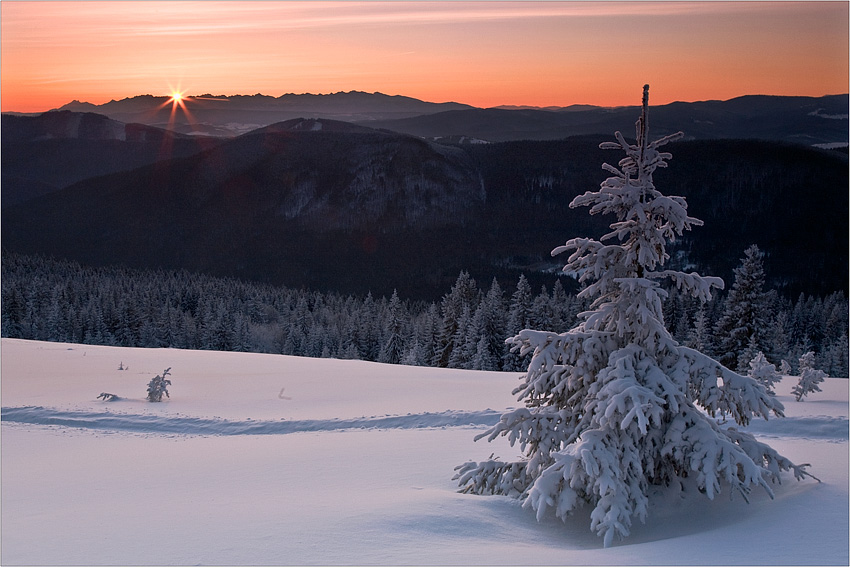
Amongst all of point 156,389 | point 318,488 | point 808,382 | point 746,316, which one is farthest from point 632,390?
point 746,316

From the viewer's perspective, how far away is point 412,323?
222ft

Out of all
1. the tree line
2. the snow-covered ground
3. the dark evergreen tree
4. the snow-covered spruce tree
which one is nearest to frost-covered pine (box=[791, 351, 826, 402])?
the snow-covered ground

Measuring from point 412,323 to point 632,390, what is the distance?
198 feet

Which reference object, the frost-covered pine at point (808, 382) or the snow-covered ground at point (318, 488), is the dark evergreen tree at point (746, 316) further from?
the frost-covered pine at point (808, 382)

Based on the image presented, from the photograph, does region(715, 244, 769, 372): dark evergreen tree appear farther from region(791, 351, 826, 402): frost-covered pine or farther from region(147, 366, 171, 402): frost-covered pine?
region(147, 366, 171, 402): frost-covered pine

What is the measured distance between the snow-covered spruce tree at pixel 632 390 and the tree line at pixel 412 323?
26483 mm

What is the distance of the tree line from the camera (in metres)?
36.7

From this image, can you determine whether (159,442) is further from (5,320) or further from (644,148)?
(5,320)

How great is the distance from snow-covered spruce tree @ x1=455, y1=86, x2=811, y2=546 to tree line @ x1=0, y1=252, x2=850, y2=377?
86.9ft

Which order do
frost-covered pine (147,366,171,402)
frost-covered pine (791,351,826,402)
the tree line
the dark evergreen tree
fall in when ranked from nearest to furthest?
frost-covered pine (791,351,826,402), frost-covered pine (147,366,171,402), the dark evergreen tree, the tree line

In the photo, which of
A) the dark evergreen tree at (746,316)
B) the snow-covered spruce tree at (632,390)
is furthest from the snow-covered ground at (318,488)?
the dark evergreen tree at (746,316)

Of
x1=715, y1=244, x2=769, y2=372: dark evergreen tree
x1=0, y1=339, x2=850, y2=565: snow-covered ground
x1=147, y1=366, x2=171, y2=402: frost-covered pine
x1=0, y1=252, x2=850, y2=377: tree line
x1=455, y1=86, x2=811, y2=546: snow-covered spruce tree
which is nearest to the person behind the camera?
x1=0, y1=339, x2=850, y2=565: snow-covered ground

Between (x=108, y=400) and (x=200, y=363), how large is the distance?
6.78 m

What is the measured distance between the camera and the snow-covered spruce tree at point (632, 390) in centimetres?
765
